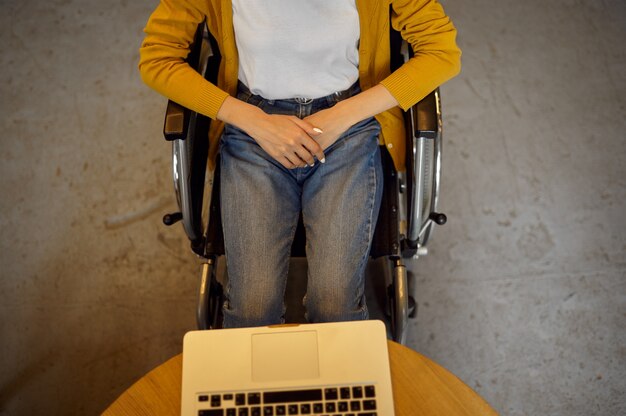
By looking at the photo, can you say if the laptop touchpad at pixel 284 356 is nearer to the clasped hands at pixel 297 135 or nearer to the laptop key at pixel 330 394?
the laptop key at pixel 330 394

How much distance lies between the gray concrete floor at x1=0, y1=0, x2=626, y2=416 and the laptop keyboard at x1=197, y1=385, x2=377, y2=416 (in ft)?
2.43

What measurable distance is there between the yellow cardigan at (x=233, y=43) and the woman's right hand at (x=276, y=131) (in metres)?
0.04

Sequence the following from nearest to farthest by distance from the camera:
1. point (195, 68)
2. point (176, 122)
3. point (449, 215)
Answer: point (176, 122)
point (195, 68)
point (449, 215)

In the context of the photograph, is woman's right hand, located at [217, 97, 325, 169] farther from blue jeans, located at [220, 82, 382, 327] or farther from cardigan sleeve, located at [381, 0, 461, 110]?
cardigan sleeve, located at [381, 0, 461, 110]

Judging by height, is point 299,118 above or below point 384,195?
above

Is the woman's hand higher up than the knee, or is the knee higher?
the woman's hand

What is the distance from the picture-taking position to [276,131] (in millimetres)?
959

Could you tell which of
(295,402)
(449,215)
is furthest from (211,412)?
(449,215)

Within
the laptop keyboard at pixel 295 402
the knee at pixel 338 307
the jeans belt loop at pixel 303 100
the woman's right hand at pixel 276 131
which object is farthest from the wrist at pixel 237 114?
the laptop keyboard at pixel 295 402

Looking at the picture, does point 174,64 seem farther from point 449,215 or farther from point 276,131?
point 449,215

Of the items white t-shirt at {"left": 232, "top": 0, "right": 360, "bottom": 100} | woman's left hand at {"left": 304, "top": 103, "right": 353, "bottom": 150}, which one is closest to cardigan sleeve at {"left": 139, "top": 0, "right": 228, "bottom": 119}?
white t-shirt at {"left": 232, "top": 0, "right": 360, "bottom": 100}

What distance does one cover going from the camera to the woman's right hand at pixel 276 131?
95 cm

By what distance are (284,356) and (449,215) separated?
102 centimetres

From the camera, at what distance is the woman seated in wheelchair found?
94cm
